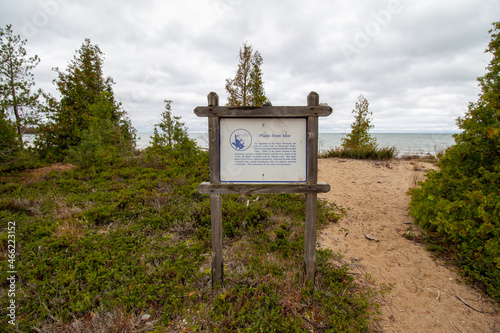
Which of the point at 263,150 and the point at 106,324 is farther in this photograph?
the point at 263,150

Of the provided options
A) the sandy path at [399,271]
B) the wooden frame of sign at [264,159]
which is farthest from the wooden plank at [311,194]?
the sandy path at [399,271]

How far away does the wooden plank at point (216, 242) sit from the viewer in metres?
2.93

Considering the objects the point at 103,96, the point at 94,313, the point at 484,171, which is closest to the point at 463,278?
the point at 484,171

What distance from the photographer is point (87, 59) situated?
615 inches

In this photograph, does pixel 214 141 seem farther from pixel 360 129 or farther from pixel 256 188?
pixel 360 129

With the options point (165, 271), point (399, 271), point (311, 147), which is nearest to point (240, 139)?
point (311, 147)

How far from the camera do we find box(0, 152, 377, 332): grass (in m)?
2.40

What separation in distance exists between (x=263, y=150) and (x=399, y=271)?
9.11 ft

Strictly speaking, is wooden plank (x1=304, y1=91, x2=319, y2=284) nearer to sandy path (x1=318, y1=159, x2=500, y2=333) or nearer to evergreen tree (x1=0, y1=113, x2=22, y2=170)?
sandy path (x1=318, y1=159, x2=500, y2=333)

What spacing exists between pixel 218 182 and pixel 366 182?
7.08 m

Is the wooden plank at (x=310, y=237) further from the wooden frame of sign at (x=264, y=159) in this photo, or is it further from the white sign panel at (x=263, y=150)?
the white sign panel at (x=263, y=150)

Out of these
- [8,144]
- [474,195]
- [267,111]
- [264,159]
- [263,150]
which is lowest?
[474,195]

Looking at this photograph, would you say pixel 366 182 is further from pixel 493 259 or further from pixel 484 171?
pixel 493 259

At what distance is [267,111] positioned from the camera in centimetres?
285
